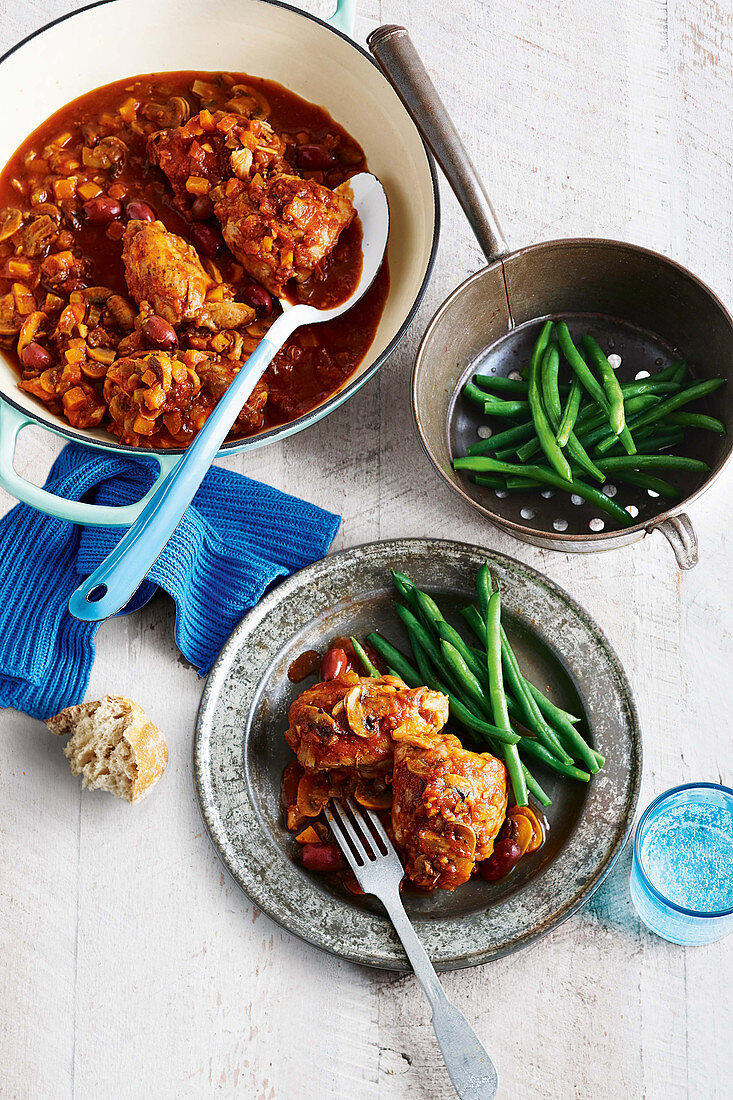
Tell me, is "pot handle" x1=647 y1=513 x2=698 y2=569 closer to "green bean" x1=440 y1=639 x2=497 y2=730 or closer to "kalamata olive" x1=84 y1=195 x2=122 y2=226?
"green bean" x1=440 y1=639 x2=497 y2=730

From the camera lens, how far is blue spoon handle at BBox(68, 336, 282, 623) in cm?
213

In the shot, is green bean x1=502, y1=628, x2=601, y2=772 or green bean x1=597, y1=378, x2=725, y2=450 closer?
green bean x1=502, y1=628, x2=601, y2=772

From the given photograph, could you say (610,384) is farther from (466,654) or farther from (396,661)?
(396,661)

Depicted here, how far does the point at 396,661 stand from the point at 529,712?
1.12 feet

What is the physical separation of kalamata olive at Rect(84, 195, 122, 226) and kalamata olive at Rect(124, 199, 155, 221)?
0.10 feet

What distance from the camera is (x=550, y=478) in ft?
8.29

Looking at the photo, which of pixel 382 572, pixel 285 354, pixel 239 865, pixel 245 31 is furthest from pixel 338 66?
pixel 239 865

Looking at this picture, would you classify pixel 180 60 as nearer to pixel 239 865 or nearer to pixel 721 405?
pixel 721 405

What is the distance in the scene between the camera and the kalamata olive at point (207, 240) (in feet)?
8.29

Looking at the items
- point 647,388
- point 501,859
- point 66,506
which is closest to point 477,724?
point 501,859

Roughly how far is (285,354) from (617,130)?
1.22 m

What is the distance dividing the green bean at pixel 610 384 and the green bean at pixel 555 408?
9cm

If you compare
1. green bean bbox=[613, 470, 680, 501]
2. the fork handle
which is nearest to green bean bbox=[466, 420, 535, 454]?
green bean bbox=[613, 470, 680, 501]

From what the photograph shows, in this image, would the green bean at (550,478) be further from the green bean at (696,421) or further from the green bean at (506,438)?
the green bean at (696,421)
